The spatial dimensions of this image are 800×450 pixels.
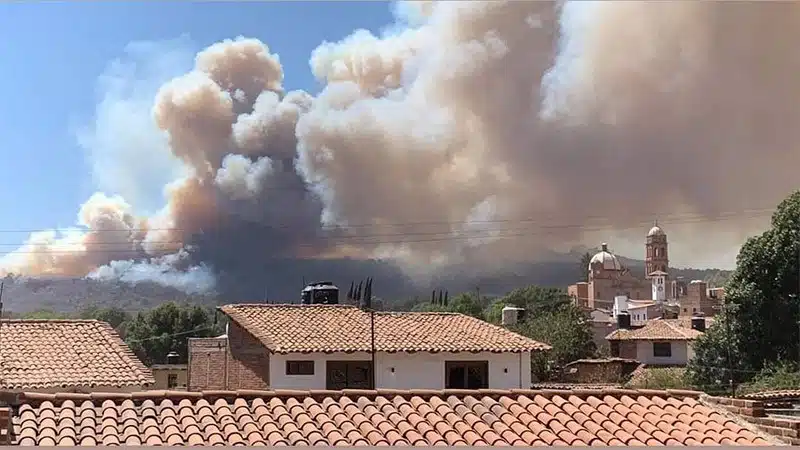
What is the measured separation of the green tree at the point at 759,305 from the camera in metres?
11.1

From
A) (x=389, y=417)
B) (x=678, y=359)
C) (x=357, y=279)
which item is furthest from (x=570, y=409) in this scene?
(x=678, y=359)

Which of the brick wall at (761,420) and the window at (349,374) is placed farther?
the window at (349,374)

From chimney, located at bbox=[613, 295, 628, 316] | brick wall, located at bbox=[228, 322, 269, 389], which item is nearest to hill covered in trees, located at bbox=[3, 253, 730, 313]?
brick wall, located at bbox=[228, 322, 269, 389]

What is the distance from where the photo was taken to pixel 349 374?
7.96 metres

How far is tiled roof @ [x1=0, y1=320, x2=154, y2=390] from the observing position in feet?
20.6

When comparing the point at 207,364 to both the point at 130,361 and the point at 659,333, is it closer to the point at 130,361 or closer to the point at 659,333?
the point at 130,361

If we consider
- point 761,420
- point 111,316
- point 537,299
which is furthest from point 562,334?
point 761,420

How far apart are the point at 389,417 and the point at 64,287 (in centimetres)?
967

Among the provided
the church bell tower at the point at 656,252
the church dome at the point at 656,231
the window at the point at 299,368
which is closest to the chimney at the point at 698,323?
the church bell tower at the point at 656,252

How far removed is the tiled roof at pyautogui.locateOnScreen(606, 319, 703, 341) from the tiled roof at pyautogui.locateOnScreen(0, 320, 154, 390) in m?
8.89

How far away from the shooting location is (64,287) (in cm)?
1156

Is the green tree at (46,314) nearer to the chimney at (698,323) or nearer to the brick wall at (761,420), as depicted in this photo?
the brick wall at (761,420)

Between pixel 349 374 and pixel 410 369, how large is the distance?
55 centimetres

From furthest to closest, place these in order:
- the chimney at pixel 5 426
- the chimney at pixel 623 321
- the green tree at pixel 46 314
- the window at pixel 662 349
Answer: the chimney at pixel 623 321, the window at pixel 662 349, the green tree at pixel 46 314, the chimney at pixel 5 426
